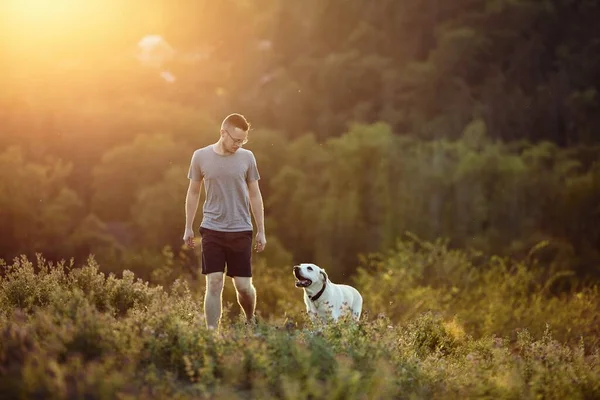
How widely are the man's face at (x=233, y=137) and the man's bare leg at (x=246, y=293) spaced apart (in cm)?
114

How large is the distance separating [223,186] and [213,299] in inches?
37.1

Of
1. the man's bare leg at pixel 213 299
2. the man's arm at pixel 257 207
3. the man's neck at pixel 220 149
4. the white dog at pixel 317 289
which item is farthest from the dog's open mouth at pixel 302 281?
the man's neck at pixel 220 149

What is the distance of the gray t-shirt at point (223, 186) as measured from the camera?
729 cm

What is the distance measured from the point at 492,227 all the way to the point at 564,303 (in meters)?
4.14

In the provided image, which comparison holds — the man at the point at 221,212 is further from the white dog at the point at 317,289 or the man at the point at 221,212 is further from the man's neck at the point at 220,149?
the white dog at the point at 317,289

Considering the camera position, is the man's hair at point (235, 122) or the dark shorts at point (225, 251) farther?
the dark shorts at point (225, 251)

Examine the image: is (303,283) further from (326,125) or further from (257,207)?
(326,125)

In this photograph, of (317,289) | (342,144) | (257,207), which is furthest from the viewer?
(342,144)

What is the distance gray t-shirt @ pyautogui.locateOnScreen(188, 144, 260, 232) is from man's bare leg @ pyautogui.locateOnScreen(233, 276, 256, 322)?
0.48 m

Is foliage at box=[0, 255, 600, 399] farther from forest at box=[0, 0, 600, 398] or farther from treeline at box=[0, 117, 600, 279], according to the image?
treeline at box=[0, 117, 600, 279]

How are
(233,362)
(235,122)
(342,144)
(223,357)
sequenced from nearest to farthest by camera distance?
(233,362), (223,357), (235,122), (342,144)

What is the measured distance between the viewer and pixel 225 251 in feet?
24.4

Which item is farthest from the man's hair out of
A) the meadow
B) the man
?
the meadow

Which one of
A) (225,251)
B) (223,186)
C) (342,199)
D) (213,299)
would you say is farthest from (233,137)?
(342,199)
